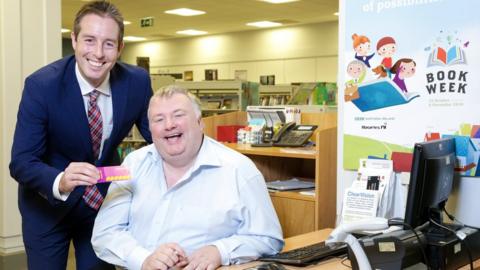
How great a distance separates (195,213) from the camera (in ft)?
6.01

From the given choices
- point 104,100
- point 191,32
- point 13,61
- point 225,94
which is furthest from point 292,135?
point 191,32

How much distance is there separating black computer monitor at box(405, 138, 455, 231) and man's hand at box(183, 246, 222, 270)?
24.4 inches

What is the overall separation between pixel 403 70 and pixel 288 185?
1203mm

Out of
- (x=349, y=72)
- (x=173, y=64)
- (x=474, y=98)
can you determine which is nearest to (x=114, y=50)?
(x=349, y=72)

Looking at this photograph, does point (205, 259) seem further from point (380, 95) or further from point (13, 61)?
point (13, 61)

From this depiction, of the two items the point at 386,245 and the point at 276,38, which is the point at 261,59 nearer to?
the point at 276,38

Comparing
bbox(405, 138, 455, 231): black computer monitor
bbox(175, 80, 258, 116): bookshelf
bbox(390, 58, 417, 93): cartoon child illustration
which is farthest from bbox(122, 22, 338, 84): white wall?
bbox(405, 138, 455, 231): black computer monitor

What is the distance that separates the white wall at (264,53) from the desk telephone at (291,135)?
823cm

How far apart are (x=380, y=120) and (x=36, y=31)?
2914mm

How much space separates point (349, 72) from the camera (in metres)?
2.40

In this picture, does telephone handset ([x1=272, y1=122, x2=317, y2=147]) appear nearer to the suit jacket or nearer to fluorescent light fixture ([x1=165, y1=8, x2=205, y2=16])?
the suit jacket

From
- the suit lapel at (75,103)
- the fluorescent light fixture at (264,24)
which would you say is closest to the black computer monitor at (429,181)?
the suit lapel at (75,103)

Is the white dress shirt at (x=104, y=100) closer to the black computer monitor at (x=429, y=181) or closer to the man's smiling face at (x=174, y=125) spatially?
the man's smiling face at (x=174, y=125)

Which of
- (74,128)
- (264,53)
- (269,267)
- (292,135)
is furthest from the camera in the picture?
(264,53)
